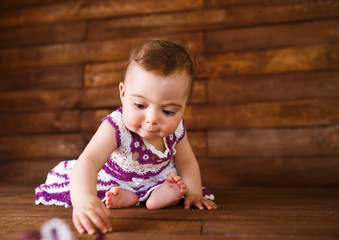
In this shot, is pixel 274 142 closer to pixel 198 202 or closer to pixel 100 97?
pixel 198 202

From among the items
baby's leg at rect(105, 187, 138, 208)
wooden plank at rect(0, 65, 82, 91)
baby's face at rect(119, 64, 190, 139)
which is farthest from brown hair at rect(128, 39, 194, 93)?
wooden plank at rect(0, 65, 82, 91)

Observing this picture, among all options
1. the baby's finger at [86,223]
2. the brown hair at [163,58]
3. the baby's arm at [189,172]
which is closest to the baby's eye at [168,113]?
the brown hair at [163,58]

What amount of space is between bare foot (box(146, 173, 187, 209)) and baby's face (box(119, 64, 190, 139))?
0.53 ft

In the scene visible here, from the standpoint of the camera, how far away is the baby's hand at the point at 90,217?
68 centimetres

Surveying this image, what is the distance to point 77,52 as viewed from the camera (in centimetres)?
206

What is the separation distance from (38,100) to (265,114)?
147 centimetres

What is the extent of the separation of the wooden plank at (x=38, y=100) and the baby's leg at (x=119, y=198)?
1105mm

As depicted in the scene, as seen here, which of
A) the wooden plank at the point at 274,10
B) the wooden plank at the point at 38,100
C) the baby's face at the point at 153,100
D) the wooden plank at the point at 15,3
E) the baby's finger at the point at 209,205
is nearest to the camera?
the baby's face at the point at 153,100

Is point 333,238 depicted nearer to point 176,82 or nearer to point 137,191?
point 176,82

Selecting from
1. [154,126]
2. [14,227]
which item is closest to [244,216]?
[154,126]

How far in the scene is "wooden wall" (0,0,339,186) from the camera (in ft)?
5.63

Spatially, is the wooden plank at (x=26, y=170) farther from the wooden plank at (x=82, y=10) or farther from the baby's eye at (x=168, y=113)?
the baby's eye at (x=168, y=113)

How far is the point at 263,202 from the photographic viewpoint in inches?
44.3

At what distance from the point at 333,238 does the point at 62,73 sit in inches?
72.9
